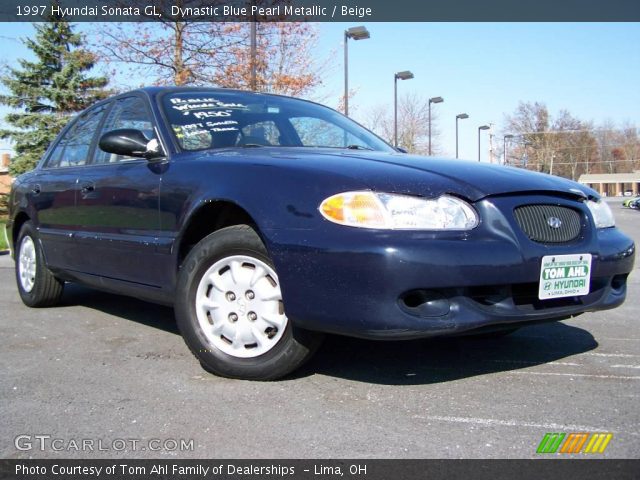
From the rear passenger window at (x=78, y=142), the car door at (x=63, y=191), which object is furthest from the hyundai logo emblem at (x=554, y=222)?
the rear passenger window at (x=78, y=142)

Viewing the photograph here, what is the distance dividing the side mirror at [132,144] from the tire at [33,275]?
176 centimetres

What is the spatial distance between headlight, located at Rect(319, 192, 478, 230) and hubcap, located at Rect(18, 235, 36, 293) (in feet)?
11.1

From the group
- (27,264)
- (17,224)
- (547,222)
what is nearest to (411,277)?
(547,222)

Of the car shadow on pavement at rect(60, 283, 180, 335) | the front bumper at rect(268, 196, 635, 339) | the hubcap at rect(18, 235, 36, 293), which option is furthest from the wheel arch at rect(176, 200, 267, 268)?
the hubcap at rect(18, 235, 36, 293)

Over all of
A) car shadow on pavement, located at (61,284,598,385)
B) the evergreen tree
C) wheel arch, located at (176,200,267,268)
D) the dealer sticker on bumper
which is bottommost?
car shadow on pavement, located at (61,284,598,385)

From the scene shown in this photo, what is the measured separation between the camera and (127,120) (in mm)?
Answer: 4398

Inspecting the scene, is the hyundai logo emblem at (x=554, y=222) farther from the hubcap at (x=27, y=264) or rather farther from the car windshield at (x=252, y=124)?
the hubcap at (x=27, y=264)

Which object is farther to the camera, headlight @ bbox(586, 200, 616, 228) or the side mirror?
the side mirror

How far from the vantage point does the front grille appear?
9.87 ft

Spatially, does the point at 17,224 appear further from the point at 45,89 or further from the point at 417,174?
the point at 45,89
